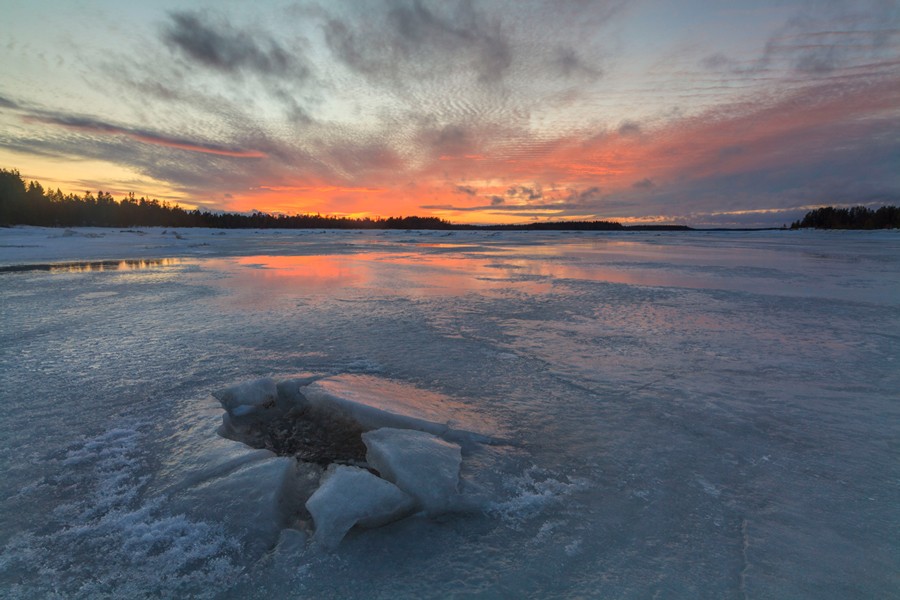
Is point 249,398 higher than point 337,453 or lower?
higher

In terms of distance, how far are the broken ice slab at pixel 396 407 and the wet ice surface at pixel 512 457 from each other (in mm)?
160

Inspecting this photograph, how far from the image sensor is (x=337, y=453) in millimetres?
2730

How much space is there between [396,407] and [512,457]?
0.92 meters

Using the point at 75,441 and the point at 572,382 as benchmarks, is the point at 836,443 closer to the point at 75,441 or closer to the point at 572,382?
the point at 572,382

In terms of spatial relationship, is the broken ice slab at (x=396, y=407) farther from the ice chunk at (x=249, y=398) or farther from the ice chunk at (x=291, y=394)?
the ice chunk at (x=249, y=398)

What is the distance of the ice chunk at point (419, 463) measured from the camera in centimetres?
221

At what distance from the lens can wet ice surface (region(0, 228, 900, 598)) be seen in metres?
1.74

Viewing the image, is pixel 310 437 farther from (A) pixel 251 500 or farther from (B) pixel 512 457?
(B) pixel 512 457

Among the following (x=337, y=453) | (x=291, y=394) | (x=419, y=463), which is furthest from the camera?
(x=291, y=394)

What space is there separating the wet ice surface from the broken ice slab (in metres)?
0.16

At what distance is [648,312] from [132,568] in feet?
22.1

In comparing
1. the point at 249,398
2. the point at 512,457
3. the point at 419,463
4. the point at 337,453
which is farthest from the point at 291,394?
the point at 512,457

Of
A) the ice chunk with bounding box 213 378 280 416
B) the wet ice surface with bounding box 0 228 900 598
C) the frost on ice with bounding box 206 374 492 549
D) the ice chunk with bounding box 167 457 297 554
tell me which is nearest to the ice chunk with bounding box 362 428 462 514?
the frost on ice with bounding box 206 374 492 549

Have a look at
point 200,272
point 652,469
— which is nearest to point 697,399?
point 652,469
